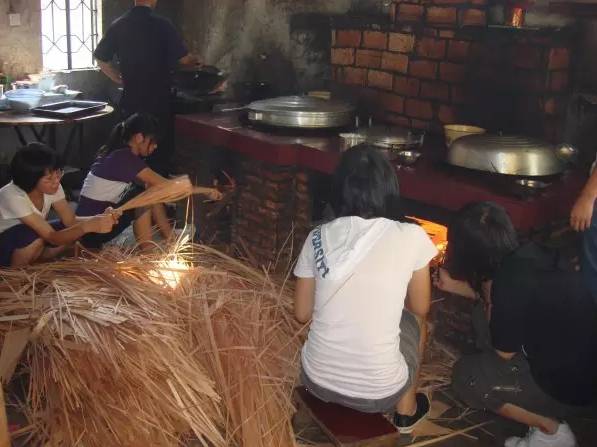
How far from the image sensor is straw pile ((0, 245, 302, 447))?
2744 millimetres

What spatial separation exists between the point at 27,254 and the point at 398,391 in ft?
6.84

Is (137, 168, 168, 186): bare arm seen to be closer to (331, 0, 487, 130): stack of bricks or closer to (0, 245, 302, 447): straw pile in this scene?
(0, 245, 302, 447): straw pile

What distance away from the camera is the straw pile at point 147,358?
274 centimetres

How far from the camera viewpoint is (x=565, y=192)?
3395 millimetres

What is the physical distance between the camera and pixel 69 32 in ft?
21.9

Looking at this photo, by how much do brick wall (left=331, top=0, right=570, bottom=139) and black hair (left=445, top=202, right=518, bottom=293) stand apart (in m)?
1.48

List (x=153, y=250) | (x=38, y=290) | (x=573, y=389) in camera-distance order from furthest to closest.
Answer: (x=153, y=250)
(x=38, y=290)
(x=573, y=389)

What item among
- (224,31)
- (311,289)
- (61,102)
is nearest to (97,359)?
(311,289)

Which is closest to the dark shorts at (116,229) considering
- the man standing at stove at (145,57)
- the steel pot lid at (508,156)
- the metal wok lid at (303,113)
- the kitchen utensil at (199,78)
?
the metal wok lid at (303,113)

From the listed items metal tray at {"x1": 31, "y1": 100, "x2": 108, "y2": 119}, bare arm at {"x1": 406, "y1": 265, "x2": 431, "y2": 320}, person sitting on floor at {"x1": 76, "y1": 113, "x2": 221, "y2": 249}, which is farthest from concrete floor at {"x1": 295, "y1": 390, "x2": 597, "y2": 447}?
metal tray at {"x1": 31, "y1": 100, "x2": 108, "y2": 119}

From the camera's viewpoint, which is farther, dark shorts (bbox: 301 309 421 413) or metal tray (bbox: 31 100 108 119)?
metal tray (bbox: 31 100 108 119)

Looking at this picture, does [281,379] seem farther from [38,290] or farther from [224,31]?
[224,31]

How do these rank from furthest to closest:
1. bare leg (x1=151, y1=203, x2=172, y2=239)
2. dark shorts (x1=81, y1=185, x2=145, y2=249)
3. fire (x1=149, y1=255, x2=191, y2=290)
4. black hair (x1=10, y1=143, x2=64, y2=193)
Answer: bare leg (x1=151, y1=203, x2=172, y2=239), dark shorts (x1=81, y1=185, x2=145, y2=249), black hair (x1=10, y1=143, x2=64, y2=193), fire (x1=149, y1=255, x2=191, y2=290)

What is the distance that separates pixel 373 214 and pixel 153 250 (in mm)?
1756
